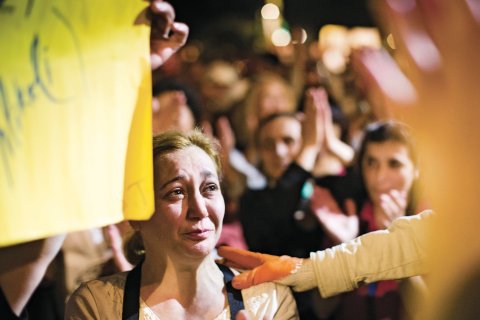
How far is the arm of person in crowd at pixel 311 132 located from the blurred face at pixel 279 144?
52 mm

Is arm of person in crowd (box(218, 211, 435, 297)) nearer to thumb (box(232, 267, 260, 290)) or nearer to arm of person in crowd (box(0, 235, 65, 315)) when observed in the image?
thumb (box(232, 267, 260, 290))

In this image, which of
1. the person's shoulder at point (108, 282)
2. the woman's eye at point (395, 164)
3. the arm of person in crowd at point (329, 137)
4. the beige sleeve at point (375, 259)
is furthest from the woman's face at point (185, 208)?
the arm of person in crowd at point (329, 137)

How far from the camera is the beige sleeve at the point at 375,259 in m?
1.41

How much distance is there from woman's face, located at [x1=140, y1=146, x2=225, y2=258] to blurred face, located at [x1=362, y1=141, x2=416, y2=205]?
1.00m

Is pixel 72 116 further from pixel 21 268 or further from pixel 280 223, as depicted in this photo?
pixel 280 223

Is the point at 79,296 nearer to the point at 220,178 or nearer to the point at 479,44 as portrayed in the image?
the point at 220,178

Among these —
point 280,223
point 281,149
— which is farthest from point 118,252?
point 281,149

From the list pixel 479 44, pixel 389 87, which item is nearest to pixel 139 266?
pixel 389 87

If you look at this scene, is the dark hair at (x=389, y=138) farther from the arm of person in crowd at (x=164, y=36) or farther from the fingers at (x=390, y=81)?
the fingers at (x=390, y=81)

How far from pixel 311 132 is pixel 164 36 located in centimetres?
178

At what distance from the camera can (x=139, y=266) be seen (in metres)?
1.65

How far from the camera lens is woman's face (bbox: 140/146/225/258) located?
1540mm

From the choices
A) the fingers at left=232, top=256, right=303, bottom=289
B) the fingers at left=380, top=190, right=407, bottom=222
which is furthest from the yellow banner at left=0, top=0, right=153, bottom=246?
the fingers at left=380, top=190, right=407, bottom=222

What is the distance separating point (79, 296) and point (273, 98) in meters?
2.72
